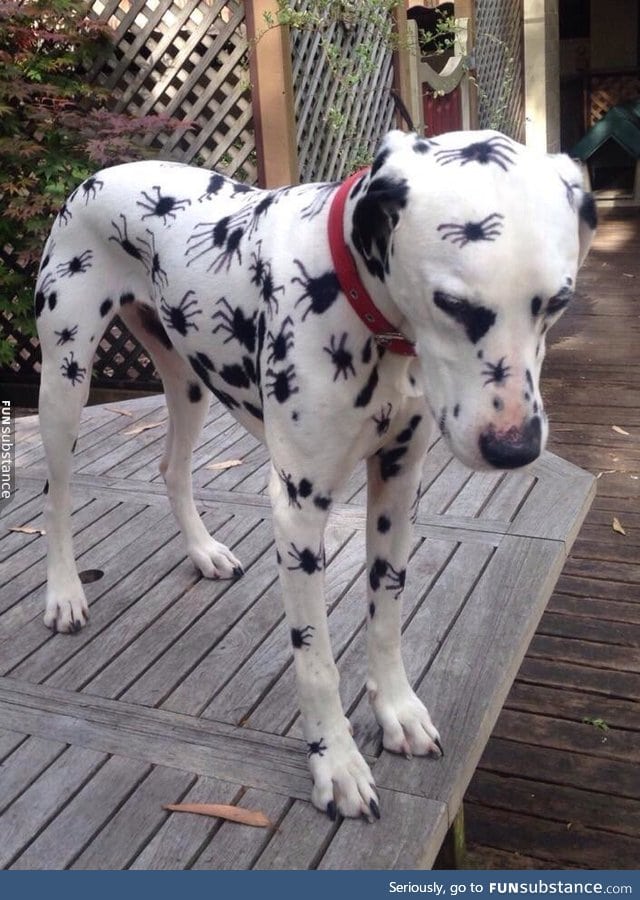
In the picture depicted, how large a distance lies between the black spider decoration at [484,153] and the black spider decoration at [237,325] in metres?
0.54

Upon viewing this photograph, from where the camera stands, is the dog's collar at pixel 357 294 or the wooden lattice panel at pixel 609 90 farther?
the wooden lattice panel at pixel 609 90

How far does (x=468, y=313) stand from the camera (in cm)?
127

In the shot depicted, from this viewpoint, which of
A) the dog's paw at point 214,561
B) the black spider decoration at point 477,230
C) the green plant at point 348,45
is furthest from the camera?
the green plant at point 348,45

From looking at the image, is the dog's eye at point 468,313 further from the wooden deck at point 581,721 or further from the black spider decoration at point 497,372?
the wooden deck at point 581,721

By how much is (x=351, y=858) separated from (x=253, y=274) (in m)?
1.07

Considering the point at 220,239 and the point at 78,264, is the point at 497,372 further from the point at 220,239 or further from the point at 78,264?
the point at 78,264

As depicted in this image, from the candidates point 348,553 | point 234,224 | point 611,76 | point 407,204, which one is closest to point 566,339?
point 348,553

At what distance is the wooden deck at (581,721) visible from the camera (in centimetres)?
228

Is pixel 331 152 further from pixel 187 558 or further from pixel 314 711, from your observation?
pixel 314 711

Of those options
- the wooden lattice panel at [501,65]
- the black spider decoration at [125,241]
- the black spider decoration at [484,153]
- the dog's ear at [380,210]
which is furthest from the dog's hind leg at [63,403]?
the wooden lattice panel at [501,65]

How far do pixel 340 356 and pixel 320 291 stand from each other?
11cm

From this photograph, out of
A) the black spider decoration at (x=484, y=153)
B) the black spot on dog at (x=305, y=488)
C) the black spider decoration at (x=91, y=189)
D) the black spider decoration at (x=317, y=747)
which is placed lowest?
the black spider decoration at (x=317, y=747)

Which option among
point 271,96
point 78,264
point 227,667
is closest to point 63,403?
point 78,264

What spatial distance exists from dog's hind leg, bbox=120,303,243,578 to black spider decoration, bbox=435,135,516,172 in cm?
123
